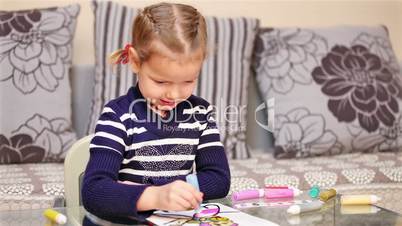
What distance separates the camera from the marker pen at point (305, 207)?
108cm

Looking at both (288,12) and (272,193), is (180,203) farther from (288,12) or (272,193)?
(288,12)

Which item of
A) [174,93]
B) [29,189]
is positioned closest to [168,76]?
[174,93]

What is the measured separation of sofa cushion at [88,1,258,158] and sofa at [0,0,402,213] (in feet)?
0.22

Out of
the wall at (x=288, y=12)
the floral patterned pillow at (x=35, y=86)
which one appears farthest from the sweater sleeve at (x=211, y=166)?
the wall at (x=288, y=12)

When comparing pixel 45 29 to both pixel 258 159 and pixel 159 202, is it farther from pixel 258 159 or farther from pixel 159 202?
pixel 159 202

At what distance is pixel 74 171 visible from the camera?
4.40 feet

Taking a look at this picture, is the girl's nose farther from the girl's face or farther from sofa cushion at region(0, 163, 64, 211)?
sofa cushion at region(0, 163, 64, 211)

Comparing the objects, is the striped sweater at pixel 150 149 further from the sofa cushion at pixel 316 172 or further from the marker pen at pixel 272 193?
the sofa cushion at pixel 316 172

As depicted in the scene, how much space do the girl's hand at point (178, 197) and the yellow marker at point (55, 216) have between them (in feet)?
0.55

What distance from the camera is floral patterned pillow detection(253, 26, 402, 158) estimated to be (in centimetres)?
228

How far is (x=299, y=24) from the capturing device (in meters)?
2.70

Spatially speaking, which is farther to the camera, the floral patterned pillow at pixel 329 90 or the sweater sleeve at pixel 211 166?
the floral patterned pillow at pixel 329 90

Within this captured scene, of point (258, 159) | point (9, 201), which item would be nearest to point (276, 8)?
point (258, 159)

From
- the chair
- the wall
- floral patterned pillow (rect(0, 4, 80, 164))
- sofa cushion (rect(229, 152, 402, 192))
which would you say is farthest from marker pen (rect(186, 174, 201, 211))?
the wall
